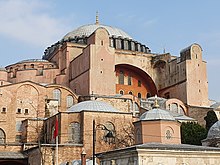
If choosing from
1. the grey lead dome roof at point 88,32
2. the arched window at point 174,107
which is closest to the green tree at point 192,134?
the arched window at point 174,107

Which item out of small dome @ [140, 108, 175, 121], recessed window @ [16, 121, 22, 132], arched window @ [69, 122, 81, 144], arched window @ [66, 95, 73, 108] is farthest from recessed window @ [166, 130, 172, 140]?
recessed window @ [16, 121, 22, 132]

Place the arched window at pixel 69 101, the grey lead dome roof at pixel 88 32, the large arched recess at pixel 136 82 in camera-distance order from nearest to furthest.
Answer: the arched window at pixel 69 101 → the large arched recess at pixel 136 82 → the grey lead dome roof at pixel 88 32

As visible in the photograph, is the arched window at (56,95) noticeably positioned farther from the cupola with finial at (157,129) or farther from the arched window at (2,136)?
the cupola with finial at (157,129)

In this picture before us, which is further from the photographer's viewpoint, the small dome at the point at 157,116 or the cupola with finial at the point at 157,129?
the small dome at the point at 157,116

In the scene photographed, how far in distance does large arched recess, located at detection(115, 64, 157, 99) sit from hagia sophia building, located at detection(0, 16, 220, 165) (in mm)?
110

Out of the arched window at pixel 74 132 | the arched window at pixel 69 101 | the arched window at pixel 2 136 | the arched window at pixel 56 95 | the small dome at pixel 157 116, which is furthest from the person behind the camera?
the arched window at pixel 69 101

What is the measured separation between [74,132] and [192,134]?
30.9ft

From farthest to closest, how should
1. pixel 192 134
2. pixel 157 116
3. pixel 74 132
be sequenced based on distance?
pixel 192 134 → pixel 74 132 → pixel 157 116

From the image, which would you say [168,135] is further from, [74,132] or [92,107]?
[92,107]

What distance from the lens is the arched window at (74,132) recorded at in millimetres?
31225

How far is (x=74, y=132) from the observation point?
104 feet

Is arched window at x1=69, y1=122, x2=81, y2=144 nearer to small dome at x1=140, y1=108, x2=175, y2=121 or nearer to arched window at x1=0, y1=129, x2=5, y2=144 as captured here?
small dome at x1=140, y1=108, x2=175, y2=121

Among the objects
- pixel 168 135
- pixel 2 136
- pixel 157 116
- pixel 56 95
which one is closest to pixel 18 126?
pixel 2 136

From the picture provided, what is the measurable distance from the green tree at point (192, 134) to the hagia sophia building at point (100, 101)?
2.79 m
